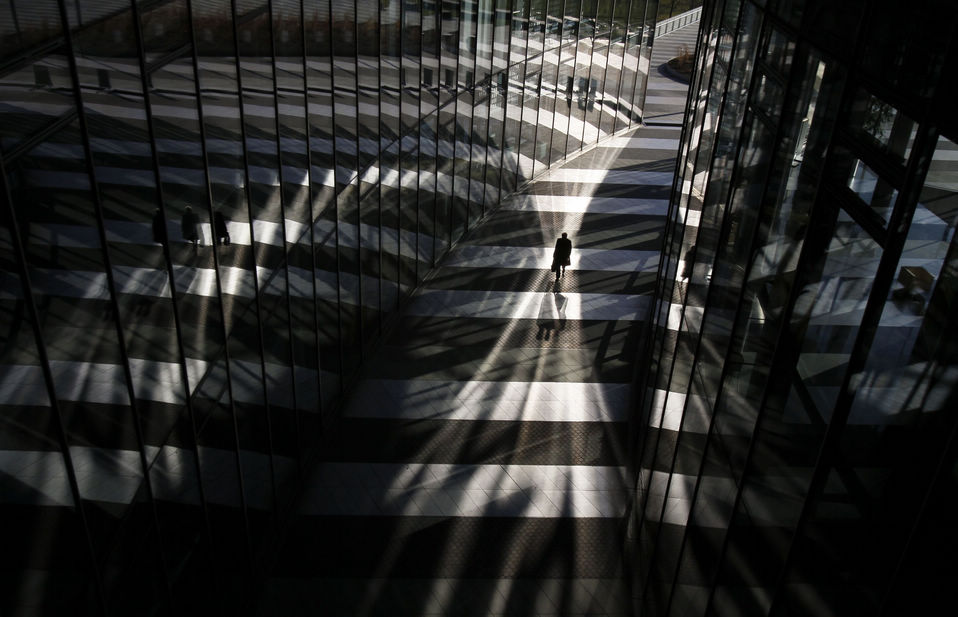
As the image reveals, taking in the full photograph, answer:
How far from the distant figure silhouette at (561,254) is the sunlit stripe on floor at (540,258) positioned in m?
0.88

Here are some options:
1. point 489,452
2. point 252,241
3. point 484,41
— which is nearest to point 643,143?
point 484,41

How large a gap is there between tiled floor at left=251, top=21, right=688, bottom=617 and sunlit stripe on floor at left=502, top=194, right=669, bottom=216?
172 cm

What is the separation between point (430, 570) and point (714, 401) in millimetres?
4373

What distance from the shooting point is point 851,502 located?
5.00 m

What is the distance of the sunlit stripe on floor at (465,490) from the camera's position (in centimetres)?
1176

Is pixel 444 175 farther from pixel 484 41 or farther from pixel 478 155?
pixel 484 41

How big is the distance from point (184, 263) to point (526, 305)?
401 inches

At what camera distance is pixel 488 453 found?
42.4ft

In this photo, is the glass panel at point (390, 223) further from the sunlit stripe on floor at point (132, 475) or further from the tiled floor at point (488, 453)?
the sunlit stripe on floor at point (132, 475)

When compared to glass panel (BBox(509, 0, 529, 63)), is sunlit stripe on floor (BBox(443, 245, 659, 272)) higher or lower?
lower

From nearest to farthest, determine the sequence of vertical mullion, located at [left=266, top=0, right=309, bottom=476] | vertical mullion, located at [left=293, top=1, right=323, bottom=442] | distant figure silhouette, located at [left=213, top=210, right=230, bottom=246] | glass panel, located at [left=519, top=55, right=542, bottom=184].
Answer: distant figure silhouette, located at [left=213, top=210, right=230, bottom=246], vertical mullion, located at [left=266, top=0, right=309, bottom=476], vertical mullion, located at [left=293, top=1, right=323, bottom=442], glass panel, located at [left=519, top=55, right=542, bottom=184]

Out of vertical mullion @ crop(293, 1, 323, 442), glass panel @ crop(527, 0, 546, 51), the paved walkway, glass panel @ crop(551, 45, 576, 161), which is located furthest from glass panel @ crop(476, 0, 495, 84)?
the paved walkway

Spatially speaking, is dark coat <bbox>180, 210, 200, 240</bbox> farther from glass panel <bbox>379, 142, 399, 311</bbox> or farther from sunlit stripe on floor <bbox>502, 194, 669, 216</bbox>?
sunlit stripe on floor <bbox>502, 194, 669, 216</bbox>

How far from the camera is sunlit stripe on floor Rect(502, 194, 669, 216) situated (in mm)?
22016
